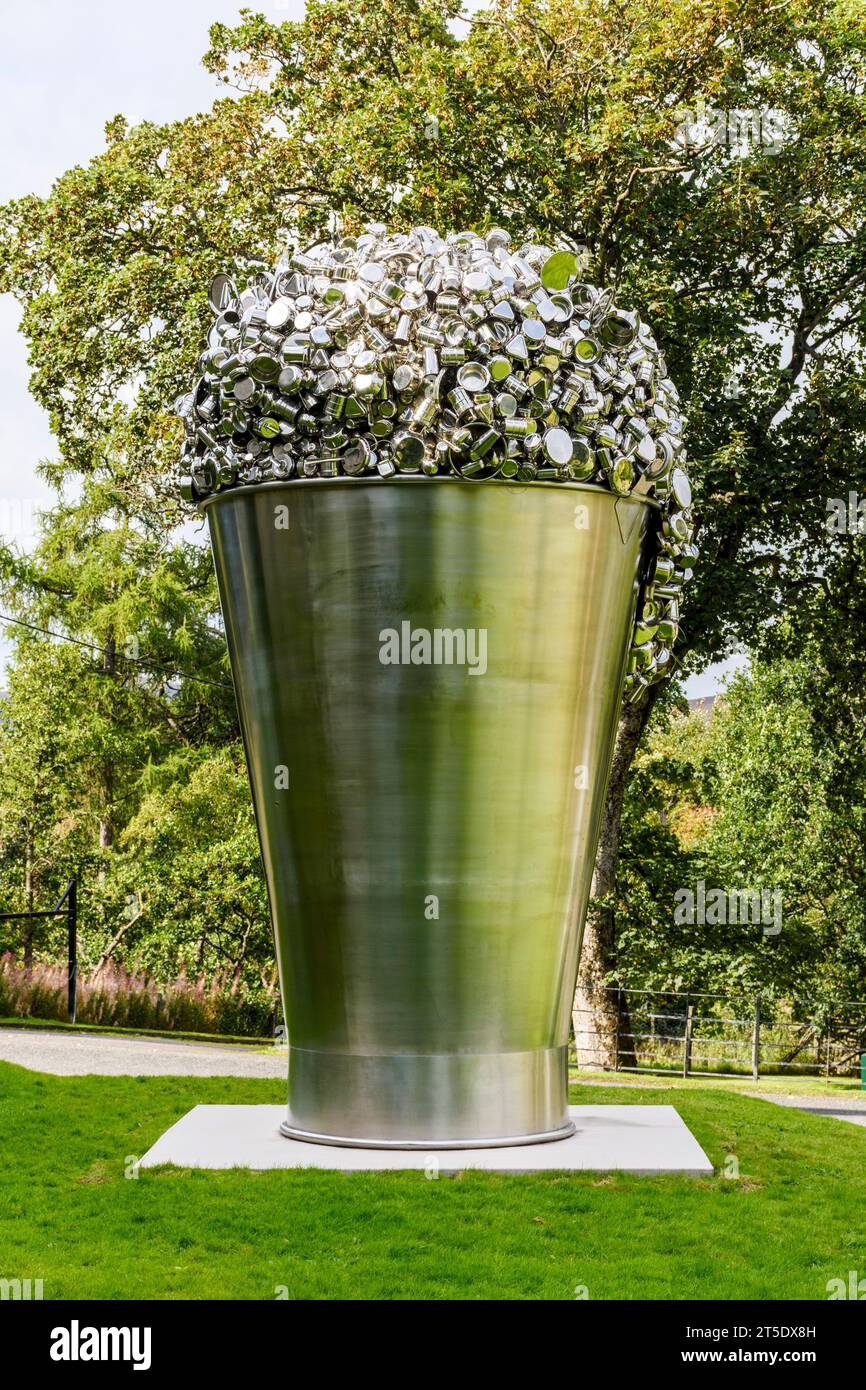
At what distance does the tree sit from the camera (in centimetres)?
1584

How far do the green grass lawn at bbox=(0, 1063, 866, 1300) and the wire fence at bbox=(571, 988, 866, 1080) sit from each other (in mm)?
10946

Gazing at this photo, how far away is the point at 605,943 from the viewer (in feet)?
61.9

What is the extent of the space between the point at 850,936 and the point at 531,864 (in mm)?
19607

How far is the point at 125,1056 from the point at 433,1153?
877cm

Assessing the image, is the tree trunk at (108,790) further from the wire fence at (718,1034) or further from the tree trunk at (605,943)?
the tree trunk at (605,943)

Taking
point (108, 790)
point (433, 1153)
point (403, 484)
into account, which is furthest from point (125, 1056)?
point (108, 790)

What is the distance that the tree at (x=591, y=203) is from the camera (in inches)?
624

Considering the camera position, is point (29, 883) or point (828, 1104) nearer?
point (828, 1104)

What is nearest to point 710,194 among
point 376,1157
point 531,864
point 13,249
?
point 13,249

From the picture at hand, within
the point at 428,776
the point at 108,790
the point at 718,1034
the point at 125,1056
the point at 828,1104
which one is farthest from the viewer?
the point at 108,790

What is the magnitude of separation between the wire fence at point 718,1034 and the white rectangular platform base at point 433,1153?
10745 mm

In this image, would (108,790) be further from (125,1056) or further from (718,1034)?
(125,1056)

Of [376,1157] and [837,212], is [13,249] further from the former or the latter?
[376,1157]

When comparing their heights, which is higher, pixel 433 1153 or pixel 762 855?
pixel 762 855
